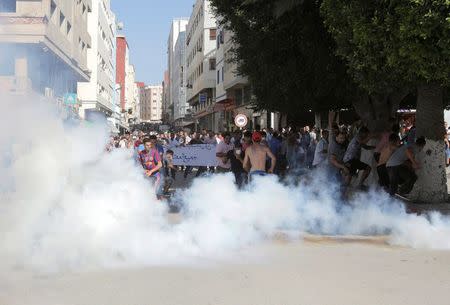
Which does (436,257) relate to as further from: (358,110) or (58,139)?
(358,110)

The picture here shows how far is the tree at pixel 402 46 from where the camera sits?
28.1ft

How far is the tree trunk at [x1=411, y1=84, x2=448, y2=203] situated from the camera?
458 inches

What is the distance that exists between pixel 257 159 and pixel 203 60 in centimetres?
5136

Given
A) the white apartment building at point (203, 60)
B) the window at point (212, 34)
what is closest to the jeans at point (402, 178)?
the white apartment building at point (203, 60)

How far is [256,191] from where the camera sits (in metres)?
9.19

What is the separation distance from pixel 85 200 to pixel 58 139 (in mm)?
828

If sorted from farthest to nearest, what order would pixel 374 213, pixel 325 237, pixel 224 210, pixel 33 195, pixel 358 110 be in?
pixel 358 110
pixel 374 213
pixel 325 237
pixel 224 210
pixel 33 195

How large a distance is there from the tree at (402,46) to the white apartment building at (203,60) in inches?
1685

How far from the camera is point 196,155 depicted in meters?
22.3

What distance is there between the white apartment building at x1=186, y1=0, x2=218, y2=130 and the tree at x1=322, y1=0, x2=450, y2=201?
4280cm

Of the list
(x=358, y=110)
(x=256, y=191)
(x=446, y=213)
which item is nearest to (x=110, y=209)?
(x=256, y=191)

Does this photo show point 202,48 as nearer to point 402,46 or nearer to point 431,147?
point 431,147

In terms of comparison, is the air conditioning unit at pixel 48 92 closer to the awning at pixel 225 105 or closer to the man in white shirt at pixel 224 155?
the man in white shirt at pixel 224 155

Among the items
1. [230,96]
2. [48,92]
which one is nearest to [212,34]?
[230,96]
